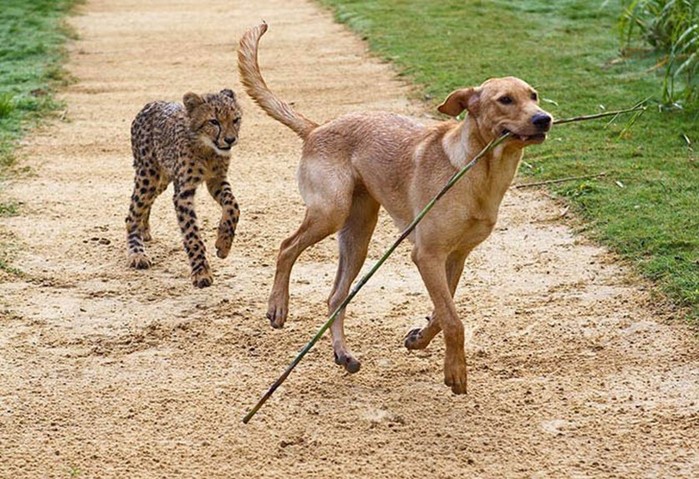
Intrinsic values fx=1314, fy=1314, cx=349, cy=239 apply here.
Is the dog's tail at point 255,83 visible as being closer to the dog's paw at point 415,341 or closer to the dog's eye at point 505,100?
the dog's paw at point 415,341

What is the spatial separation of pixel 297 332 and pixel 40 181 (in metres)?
4.13

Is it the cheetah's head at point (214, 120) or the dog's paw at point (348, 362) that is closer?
the dog's paw at point (348, 362)

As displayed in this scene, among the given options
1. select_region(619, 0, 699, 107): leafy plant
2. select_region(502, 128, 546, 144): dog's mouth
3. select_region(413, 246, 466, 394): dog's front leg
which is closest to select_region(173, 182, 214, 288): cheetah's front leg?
select_region(413, 246, 466, 394): dog's front leg

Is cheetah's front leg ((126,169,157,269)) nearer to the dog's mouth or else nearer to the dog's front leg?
the dog's front leg

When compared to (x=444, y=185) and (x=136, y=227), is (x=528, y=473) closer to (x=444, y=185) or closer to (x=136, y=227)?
(x=444, y=185)

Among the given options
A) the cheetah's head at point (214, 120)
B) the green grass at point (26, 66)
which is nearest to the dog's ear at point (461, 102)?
the cheetah's head at point (214, 120)

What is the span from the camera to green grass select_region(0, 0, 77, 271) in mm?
12148

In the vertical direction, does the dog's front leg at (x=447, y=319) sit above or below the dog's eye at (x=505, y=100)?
below

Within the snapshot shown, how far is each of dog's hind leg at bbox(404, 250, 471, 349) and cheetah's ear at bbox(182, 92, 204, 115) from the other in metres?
2.37

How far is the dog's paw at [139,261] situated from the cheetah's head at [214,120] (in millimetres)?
887

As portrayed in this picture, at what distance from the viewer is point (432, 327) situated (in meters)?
6.52

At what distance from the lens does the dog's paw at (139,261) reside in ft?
28.1

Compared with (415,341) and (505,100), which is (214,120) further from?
(505,100)

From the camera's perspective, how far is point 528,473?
18.0ft
